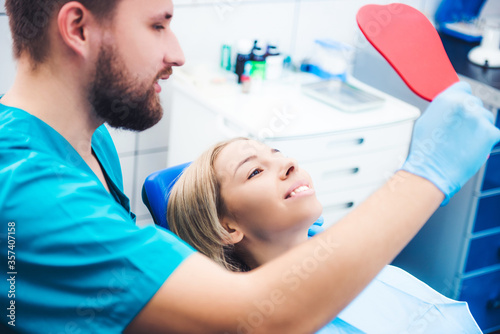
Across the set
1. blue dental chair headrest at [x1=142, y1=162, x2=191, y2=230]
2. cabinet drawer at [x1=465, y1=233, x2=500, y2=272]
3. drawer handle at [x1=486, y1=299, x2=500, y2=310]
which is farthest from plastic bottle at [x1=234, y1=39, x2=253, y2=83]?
drawer handle at [x1=486, y1=299, x2=500, y2=310]

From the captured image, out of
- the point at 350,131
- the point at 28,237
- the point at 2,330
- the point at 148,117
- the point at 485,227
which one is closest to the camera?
the point at 28,237

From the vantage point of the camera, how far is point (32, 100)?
1.01 m

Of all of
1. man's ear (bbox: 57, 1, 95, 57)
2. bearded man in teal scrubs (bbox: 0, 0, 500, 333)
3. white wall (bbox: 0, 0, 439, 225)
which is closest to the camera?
bearded man in teal scrubs (bbox: 0, 0, 500, 333)

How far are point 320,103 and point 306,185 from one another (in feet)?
3.13

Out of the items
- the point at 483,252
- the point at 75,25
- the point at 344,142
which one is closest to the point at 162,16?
the point at 75,25

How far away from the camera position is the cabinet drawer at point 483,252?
245 centimetres

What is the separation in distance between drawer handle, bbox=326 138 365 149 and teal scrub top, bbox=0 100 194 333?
124cm

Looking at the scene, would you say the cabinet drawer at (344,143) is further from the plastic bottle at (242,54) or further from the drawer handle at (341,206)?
the plastic bottle at (242,54)

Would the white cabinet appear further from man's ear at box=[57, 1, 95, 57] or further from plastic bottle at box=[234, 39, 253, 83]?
man's ear at box=[57, 1, 95, 57]

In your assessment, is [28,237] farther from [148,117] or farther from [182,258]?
[148,117]

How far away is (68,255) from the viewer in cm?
84

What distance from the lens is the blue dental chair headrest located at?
1481 mm

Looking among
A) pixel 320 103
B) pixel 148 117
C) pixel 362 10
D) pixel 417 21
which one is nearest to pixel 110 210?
pixel 148 117

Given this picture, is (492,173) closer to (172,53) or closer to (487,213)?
(487,213)
